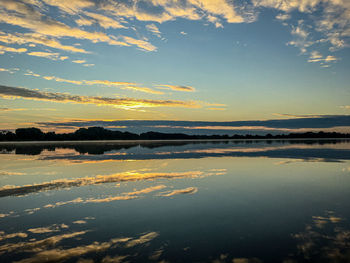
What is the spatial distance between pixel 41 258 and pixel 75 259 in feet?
3.17

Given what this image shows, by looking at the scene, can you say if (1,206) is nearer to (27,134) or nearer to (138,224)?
(138,224)

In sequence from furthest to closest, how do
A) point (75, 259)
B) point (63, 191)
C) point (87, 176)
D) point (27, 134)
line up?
point (27, 134)
point (87, 176)
point (63, 191)
point (75, 259)

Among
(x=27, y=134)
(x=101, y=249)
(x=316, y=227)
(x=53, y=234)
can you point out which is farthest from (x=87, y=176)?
(x=27, y=134)

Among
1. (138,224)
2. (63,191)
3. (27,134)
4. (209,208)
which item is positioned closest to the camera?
(138,224)

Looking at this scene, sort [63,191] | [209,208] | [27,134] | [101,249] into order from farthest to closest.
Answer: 1. [27,134]
2. [63,191]
3. [209,208]
4. [101,249]

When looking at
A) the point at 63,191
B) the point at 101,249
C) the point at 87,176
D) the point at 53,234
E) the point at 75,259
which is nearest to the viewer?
the point at 75,259

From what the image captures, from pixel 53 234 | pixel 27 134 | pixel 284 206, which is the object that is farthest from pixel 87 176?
pixel 27 134

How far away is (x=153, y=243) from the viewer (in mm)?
7344

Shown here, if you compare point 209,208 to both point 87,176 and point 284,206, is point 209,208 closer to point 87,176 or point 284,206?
point 284,206

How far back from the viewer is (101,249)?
6945 mm

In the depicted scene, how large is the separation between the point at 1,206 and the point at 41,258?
21.2ft

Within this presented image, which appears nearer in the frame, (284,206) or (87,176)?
(284,206)

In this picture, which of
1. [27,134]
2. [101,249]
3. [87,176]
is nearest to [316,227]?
[101,249]

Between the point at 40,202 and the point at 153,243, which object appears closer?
the point at 153,243
